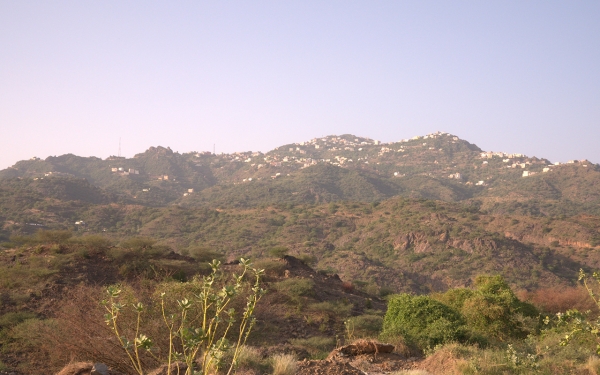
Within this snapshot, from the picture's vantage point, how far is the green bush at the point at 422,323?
471 inches

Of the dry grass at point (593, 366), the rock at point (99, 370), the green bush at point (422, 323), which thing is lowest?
the green bush at point (422, 323)

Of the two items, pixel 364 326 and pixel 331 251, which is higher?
pixel 364 326

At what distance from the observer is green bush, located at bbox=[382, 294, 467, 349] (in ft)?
39.2

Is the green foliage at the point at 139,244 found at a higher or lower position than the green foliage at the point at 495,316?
higher

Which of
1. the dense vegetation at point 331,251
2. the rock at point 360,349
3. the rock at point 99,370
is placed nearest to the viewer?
the rock at point 99,370

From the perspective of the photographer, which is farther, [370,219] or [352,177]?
[352,177]

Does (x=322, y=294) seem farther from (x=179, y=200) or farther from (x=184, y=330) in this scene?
(x=179, y=200)

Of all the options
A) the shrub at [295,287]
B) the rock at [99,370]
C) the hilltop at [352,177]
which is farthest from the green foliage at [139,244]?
the hilltop at [352,177]

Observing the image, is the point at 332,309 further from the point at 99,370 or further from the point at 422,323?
the point at 99,370

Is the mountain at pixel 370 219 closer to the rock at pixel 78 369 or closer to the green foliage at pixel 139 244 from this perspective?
the green foliage at pixel 139 244

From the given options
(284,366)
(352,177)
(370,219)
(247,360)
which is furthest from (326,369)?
(352,177)

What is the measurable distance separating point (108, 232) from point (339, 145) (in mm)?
153703

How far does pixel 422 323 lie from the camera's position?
13.4m

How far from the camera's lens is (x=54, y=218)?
2032 inches
